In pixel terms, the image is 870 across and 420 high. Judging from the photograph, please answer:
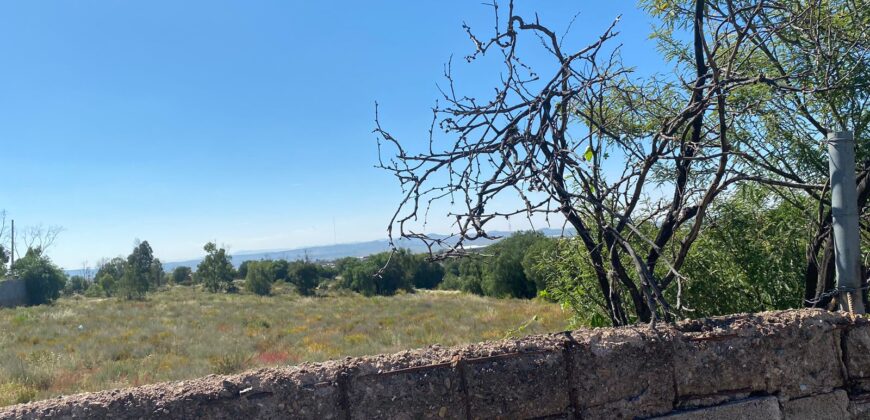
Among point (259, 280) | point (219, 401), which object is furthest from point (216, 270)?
point (219, 401)

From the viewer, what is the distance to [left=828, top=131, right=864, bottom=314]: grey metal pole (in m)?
2.60

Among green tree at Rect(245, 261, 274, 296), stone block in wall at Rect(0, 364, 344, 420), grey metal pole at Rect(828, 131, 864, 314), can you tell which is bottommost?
green tree at Rect(245, 261, 274, 296)

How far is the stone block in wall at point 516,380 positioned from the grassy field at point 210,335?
438 cm

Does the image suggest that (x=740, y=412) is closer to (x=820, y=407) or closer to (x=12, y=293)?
(x=820, y=407)

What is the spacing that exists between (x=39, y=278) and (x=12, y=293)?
2158 mm

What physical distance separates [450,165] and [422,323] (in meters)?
19.3

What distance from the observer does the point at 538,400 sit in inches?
84.4

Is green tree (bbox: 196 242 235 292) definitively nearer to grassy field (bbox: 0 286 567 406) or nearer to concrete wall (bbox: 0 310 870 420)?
grassy field (bbox: 0 286 567 406)

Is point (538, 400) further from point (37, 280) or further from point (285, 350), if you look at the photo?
point (37, 280)

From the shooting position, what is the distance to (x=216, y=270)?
48.0 metres

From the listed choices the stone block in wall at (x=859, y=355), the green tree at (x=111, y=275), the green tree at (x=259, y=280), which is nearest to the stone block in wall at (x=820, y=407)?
the stone block in wall at (x=859, y=355)

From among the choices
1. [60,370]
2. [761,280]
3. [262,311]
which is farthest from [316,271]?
[761,280]

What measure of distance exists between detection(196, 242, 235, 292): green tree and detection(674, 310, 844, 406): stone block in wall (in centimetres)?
4885

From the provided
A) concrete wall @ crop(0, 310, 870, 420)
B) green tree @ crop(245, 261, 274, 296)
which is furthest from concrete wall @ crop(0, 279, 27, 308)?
concrete wall @ crop(0, 310, 870, 420)
